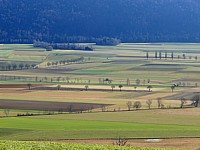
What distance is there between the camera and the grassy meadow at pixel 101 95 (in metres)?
52.8

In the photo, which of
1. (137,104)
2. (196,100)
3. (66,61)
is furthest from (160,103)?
(66,61)

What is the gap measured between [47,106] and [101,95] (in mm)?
14227

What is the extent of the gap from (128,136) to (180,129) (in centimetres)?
644

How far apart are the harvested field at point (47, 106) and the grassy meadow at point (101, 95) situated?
5.16 ft

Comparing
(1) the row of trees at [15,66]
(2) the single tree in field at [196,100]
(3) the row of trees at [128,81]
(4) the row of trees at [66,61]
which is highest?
(4) the row of trees at [66,61]

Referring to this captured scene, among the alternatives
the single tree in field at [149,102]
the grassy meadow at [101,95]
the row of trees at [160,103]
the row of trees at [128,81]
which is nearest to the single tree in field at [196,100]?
the row of trees at [160,103]

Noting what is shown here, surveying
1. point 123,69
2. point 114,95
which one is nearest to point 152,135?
point 114,95

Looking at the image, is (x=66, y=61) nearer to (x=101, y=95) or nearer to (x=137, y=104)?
(x=101, y=95)

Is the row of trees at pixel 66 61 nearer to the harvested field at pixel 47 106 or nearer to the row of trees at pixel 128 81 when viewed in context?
the row of trees at pixel 128 81

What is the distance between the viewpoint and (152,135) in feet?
165

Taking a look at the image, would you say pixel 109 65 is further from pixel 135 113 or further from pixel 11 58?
pixel 135 113

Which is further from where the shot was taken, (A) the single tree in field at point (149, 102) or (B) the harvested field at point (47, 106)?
(A) the single tree in field at point (149, 102)

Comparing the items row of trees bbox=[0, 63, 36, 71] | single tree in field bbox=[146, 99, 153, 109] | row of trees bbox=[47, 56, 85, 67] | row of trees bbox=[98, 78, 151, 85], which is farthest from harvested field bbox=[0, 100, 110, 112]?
row of trees bbox=[47, 56, 85, 67]

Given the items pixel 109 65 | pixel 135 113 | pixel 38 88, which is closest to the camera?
pixel 135 113
